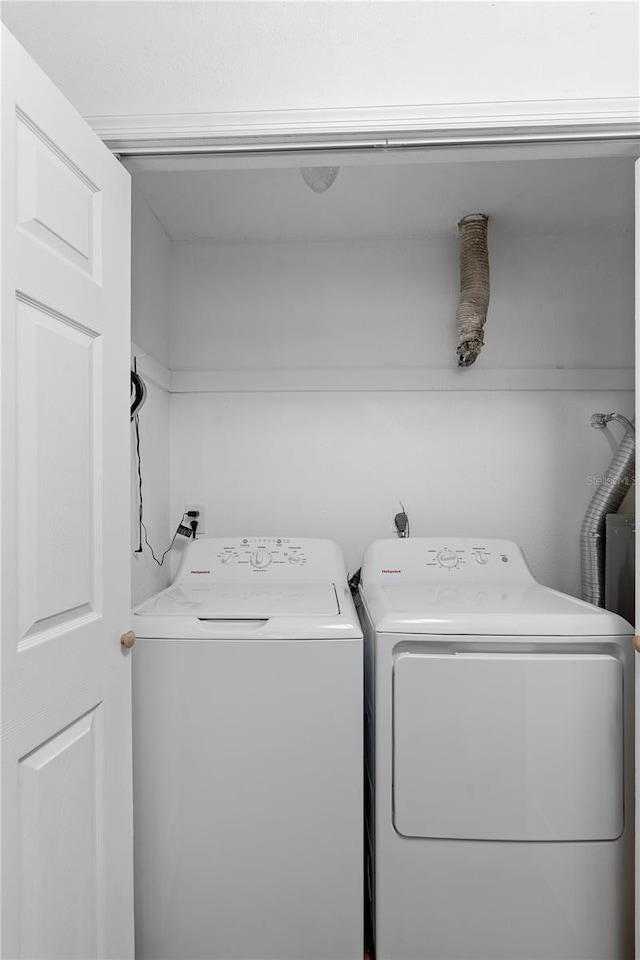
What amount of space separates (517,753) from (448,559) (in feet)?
2.50

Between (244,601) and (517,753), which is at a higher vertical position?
(244,601)

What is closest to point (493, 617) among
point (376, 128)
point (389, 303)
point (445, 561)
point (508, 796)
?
point (508, 796)

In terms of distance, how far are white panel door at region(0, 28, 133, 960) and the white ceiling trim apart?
117mm

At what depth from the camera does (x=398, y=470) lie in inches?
99.7

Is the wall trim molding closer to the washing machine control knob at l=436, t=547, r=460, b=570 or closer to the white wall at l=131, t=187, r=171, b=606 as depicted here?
the white wall at l=131, t=187, r=171, b=606

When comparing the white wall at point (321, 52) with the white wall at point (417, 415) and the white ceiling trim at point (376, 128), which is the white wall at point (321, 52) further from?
the white wall at point (417, 415)

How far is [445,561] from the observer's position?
2.14m

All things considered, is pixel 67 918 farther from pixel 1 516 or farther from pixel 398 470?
pixel 398 470

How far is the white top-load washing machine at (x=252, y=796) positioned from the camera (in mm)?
1508

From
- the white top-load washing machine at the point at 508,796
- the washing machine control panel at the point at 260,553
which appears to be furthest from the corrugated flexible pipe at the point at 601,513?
the washing machine control panel at the point at 260,553

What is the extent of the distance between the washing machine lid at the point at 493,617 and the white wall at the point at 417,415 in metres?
0.80

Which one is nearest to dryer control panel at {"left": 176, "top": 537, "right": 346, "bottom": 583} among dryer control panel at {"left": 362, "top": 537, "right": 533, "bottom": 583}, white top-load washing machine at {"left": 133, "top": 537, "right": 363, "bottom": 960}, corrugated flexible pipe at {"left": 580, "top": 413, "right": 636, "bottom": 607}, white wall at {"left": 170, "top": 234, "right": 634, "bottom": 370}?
dryer control panel at {"left": 362, "top": 537, "right": 533, "bottom": 583}

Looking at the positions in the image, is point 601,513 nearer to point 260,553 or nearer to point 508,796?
point 508,796

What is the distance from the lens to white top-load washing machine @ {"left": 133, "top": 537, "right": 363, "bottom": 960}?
4.95 feet
